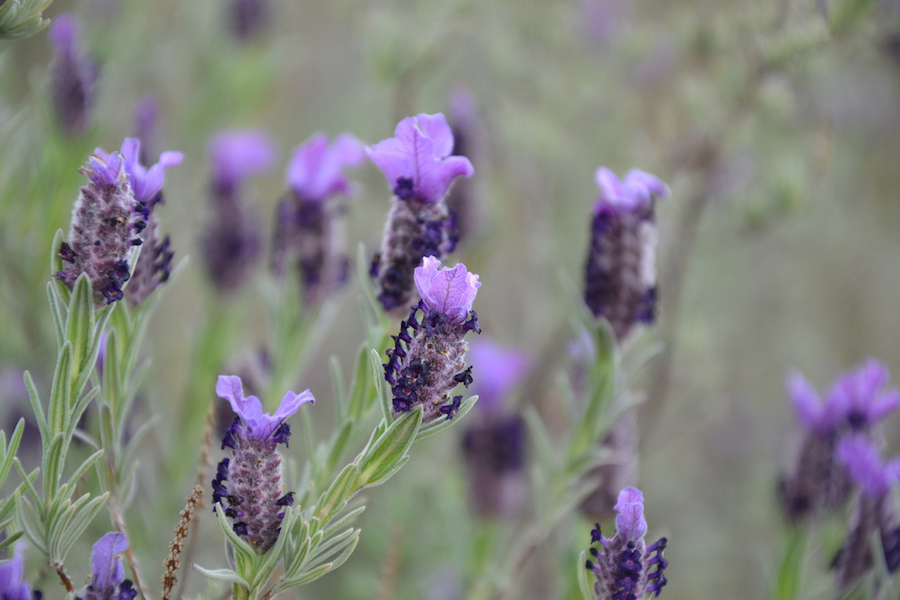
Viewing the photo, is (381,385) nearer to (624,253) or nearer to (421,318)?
(421,318)

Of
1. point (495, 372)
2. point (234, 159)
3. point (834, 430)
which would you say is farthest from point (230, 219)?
point (834, 430)

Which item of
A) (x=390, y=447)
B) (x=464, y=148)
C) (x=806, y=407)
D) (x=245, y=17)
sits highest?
(x=245, y=17)

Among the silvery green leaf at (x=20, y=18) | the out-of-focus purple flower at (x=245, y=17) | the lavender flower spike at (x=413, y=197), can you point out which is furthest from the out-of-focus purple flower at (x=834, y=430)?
the out-of-focus purple flower at (x=245, y=17)

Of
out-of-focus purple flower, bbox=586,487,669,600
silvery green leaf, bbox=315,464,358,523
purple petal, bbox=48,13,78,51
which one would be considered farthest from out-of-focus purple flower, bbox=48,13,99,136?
out-of-focus purple flower, bbox=586,487,669,600

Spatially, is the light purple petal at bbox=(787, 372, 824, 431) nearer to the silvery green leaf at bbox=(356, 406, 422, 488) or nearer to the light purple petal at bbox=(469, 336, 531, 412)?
the light purple petal at bbox=(469, 336, 531, 412)

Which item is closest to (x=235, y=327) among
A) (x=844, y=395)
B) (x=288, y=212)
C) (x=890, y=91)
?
(x=288, y=212)

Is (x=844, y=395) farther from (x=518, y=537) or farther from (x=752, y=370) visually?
(x=752, y=370)
